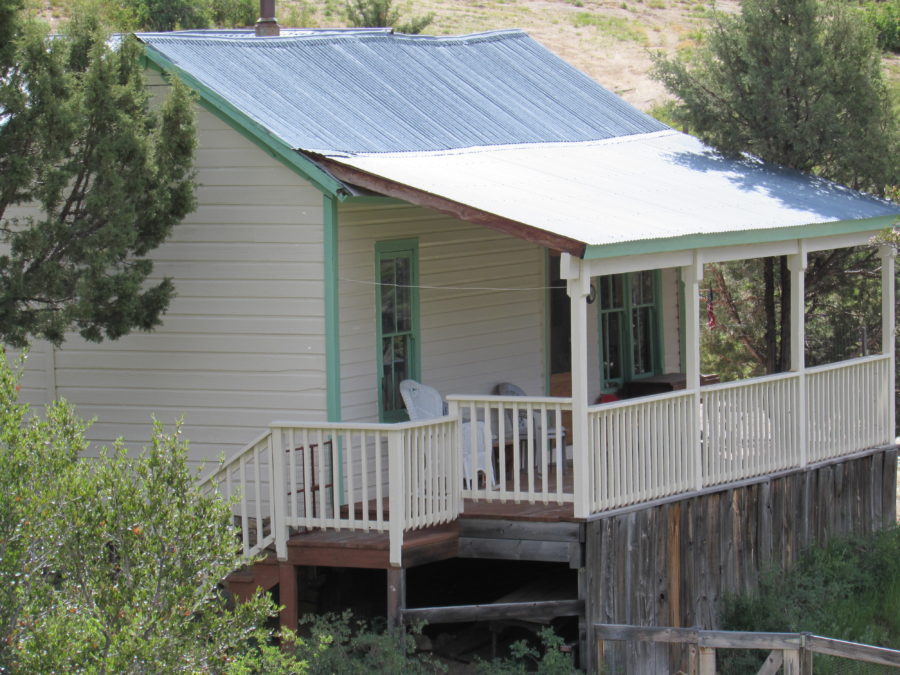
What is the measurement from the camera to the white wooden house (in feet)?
38.6

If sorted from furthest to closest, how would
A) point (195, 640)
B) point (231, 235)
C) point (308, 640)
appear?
point (231, 235)
point (308, 640)
point (195, 640)

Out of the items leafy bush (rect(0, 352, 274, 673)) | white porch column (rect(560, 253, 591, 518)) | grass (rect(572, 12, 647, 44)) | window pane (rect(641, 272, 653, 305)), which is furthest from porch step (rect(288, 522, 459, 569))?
grass (rect(572, 12, 647, 44))

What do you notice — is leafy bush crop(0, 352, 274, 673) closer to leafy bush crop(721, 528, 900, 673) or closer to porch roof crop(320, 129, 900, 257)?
porch roof crop(320, 129, 900, 257)

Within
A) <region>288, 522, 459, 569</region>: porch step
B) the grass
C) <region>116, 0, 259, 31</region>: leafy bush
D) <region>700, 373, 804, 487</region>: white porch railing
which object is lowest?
<region>288, 522, 459, 569</region>: porch step

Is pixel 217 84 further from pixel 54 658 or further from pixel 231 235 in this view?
pixel 54 658

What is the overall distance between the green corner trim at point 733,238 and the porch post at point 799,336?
26cm

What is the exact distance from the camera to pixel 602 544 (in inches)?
468

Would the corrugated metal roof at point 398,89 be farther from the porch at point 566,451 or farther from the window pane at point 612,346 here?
the porch at point 566,451

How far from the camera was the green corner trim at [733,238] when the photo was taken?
11453 mm

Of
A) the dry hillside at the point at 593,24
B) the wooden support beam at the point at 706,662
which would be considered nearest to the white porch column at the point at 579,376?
the wooden support beam at the point at 706,662

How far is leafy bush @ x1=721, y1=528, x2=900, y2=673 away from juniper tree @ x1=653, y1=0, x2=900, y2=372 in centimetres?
518

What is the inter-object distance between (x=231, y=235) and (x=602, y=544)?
13.4 ft

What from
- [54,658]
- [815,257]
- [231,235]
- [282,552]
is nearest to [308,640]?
[282,552]

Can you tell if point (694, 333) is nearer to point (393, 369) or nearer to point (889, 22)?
point (393, 369)
